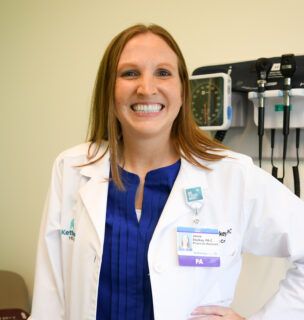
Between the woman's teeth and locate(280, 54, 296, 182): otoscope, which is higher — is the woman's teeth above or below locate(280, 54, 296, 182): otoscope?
below

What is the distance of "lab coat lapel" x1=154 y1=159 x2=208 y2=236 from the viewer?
2.99 ft

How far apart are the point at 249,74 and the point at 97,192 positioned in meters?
0.62

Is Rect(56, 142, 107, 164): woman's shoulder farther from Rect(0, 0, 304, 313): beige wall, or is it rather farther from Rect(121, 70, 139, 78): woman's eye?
Rect(0, 0, 304, 313): beige wall

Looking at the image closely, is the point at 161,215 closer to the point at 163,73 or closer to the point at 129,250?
the point at 129,250

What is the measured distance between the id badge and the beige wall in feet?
1.48

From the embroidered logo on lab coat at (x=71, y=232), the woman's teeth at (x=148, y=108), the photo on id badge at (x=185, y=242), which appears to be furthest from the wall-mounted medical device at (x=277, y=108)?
the embroidered logo on lab coat at (x=71, y=232)

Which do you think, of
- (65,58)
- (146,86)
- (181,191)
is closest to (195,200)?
(181,191)

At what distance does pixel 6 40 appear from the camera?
1909 mm

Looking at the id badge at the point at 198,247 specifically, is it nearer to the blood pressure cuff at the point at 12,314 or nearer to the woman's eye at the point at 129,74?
the woman's eye at the point at 129,74

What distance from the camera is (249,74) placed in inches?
47.5

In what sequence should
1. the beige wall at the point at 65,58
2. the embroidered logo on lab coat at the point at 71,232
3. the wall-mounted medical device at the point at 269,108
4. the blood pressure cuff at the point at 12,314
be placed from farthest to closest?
the blood pressure cuff at the point at 12,314, the beige wall at the point at 65,58, the wall-mounted medical device at the point at 269,108, the embroidered logo on lab coat at the point at 71,232

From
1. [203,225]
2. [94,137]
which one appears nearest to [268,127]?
[203,225]

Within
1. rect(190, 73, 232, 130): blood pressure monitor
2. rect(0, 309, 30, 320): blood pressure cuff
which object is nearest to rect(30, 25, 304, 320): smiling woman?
rect(190, 73, 232, 130): blood pressure monitor

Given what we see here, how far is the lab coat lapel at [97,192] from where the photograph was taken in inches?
37.2
